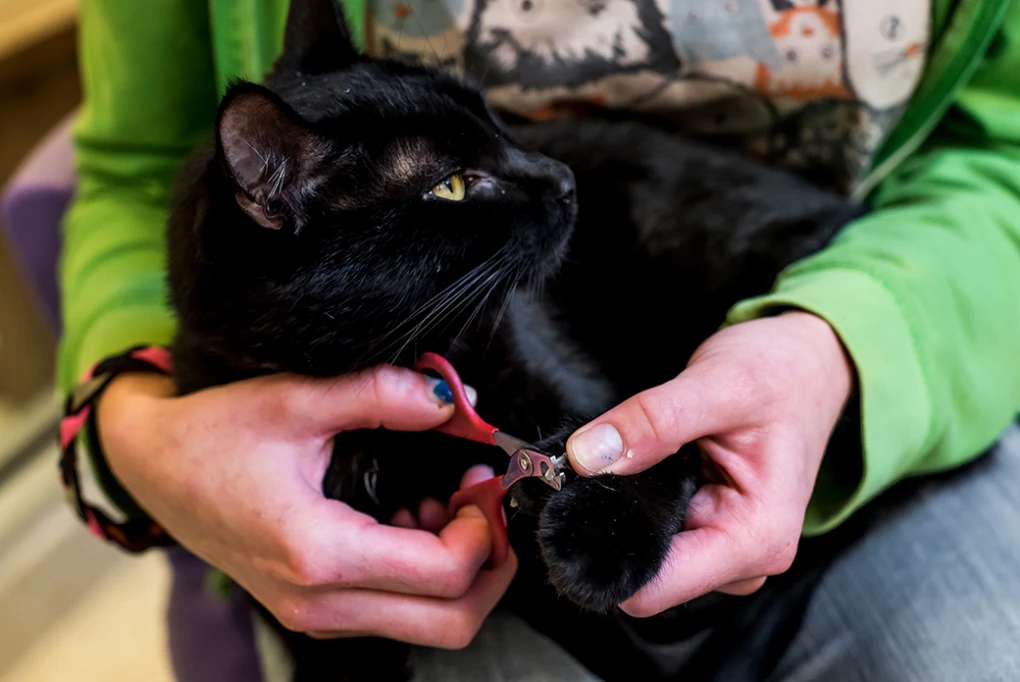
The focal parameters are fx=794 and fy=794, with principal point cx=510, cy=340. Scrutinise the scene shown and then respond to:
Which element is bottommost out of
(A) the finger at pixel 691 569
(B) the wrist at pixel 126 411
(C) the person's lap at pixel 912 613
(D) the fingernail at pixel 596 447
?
(C) the person's lap at pixel 912 613

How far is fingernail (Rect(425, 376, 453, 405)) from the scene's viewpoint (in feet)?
1.88

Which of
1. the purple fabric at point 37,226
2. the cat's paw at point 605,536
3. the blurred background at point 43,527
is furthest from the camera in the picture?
the blurred background at point 43,527

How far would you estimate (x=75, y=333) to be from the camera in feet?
2.77

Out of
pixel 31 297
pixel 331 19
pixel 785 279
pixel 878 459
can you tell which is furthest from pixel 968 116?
pixel 31 297

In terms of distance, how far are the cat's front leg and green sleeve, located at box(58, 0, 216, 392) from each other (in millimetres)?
492

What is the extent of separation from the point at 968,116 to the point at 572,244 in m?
0.41

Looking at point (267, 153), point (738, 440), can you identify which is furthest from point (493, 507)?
point (267, 153)

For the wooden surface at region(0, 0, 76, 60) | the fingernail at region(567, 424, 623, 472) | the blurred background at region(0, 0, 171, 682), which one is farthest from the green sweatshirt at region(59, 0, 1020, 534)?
the wooden surface at region(0, 0, 76, 60)

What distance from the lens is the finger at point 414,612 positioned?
574 millimetres

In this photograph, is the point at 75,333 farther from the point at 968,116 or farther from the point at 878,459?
the point at 968,116

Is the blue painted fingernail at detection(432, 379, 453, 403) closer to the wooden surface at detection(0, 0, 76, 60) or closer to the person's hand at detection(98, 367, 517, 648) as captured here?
the person's hand at detection(98, 367, 517, 648)

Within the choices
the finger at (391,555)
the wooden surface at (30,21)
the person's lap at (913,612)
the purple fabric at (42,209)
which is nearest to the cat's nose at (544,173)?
the finger at (391,555)

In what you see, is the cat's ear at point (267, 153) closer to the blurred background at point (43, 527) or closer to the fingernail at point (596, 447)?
the fingernail at point (596, 447)

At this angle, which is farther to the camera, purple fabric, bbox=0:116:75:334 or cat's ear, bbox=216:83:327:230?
purple fabric, bbox=0:116:75:334
